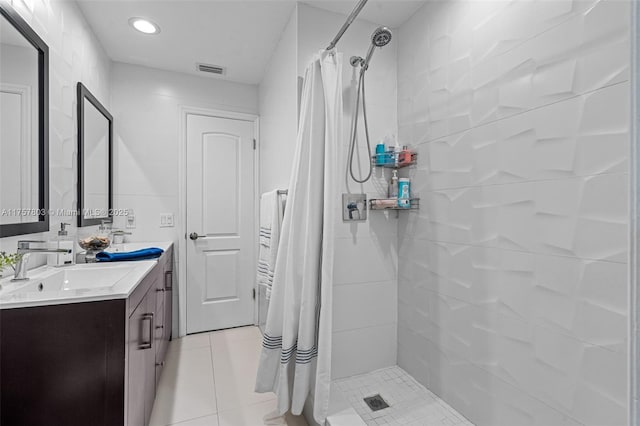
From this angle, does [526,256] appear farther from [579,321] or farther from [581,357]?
[581,357]

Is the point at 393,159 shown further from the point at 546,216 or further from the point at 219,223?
the point at 219,223

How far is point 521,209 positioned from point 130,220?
2.81m

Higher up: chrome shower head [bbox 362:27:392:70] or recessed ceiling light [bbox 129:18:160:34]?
recessed ceiling light [bbox 129:18:160:34]

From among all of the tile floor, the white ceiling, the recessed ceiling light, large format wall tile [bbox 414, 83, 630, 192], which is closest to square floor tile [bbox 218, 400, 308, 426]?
the tile floor

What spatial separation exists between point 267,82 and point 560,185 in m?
2.30

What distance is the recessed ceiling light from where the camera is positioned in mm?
2076

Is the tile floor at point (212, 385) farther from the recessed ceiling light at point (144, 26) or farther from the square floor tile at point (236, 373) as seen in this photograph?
the recessed ceiling light at point (144, 26)

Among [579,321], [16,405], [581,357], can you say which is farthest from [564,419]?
[16,405]

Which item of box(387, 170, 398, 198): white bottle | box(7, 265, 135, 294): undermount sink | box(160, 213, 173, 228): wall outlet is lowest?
box(7, 265, 135, 294): undermount sink

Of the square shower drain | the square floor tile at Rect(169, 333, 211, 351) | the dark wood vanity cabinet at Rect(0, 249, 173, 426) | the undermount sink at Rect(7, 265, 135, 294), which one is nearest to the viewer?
the dark wood vanity cabinet at Rect(0, 249, 173, 426)

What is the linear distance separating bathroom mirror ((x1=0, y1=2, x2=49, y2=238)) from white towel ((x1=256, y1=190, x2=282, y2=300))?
3.64ft

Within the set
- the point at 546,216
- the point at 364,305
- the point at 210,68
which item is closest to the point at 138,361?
the point at 364,305

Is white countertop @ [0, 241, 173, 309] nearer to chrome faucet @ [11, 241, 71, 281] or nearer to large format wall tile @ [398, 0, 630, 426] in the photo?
chrome faucet @ [11, 241, 71, 281]

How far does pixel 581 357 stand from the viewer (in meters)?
1.08
